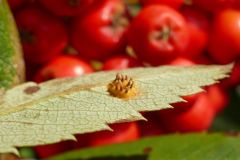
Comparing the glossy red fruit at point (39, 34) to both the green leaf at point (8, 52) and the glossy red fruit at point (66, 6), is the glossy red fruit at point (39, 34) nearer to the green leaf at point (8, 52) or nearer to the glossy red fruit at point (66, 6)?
the glossy red fruit at point (66, 6)

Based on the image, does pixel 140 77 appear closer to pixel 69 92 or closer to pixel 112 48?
pixel 69 92

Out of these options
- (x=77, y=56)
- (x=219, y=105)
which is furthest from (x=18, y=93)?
(x=219, y=105)

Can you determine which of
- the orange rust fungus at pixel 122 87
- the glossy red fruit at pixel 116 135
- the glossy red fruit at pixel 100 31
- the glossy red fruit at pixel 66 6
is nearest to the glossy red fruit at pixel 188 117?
the glossy red fruit at pixel 116 135

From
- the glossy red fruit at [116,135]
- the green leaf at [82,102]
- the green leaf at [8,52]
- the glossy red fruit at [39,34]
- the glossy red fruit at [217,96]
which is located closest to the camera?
the green leaf at [82,102]

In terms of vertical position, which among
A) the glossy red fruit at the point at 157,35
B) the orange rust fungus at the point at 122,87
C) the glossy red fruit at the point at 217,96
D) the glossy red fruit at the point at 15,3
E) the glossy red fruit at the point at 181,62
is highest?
the glossy red fruit at the point at 15,3

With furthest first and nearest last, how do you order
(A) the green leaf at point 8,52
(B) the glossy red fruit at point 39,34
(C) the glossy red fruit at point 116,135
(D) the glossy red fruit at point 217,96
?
(D) the glossy red fruit at point 217,96 < (B) the glossy red fruit at point 39,34 < (C) the glossy red fruit at point 116,135 < (A) the green leaf at point 8,52

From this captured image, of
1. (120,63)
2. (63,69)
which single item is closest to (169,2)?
(120,63)
